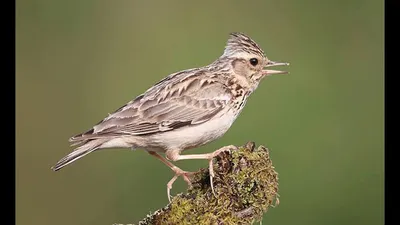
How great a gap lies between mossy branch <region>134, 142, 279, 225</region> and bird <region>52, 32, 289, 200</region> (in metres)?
0.35

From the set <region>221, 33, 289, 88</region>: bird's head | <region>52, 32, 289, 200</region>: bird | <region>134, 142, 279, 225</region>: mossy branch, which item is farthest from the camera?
<region>221, 33, 289, 88</region>: bird's head

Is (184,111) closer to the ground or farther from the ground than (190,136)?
farther from the ground

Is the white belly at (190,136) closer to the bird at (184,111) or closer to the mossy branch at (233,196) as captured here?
the bird at (184,111)

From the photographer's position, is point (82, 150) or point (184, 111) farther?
point (184, 111)

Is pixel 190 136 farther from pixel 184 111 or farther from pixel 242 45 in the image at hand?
pixel 242 45

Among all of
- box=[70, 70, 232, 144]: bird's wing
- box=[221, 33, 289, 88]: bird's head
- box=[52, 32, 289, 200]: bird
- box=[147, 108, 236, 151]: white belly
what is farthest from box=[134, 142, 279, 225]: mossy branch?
box=[221, 33, 289, 88]: bird's head

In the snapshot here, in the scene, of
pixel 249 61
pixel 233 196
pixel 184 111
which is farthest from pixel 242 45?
pixel 233 196

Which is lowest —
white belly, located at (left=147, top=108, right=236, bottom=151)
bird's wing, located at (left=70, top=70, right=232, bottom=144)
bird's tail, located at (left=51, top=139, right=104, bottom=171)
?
bird's tail, located at (left=51, top=139, right=104, bottom=171)

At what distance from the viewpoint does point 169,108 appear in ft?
12.9

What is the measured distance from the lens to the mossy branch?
326cm

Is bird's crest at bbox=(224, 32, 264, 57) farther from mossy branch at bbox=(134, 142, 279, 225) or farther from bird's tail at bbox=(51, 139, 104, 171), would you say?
bird's tail at bbox=(51, 139, 104, 171)

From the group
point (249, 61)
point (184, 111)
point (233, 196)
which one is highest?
point (249, 61)

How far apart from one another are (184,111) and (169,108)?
9 cm
